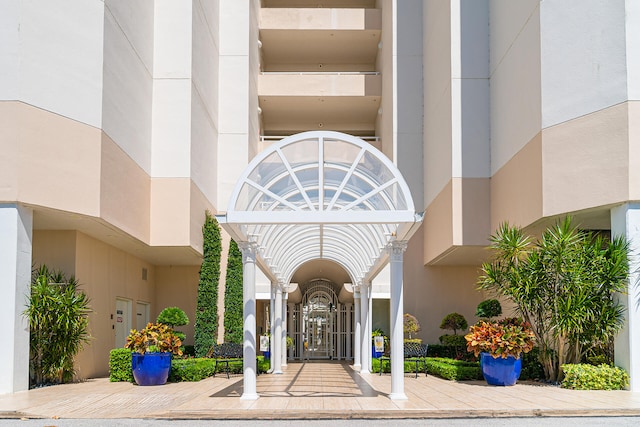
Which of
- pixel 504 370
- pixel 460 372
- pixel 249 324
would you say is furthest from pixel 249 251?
pixel 460 372

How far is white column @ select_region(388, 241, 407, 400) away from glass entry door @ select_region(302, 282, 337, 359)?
1980 centimetres

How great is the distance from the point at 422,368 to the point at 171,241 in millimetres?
7820

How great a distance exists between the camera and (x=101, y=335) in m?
20.8

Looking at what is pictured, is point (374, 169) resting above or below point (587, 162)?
below

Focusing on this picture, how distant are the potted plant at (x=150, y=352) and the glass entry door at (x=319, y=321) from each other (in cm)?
1551

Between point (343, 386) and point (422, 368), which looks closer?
point (343, 386)

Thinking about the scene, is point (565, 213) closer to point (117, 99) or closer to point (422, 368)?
point (422, 368)

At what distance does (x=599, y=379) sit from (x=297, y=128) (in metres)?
22.5

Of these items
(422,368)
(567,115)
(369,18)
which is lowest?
(422,368)

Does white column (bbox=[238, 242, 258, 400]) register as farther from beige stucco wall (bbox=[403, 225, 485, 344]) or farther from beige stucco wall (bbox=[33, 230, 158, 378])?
beige stucco wall (bbox=[403, 225, 485, 344])

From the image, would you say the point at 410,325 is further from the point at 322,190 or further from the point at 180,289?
the point at 322,190

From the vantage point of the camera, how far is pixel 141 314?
25.9 m

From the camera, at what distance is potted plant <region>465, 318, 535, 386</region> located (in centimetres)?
1562

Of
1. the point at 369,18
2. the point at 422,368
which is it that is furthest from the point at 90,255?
the point at 369,18
